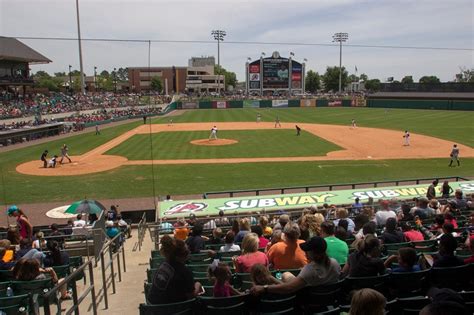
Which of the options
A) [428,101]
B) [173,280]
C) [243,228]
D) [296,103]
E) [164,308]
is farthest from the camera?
[296,103]

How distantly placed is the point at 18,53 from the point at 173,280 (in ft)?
251

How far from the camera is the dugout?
250 feet

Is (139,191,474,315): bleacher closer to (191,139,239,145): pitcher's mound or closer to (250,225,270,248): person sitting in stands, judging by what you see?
(250,225,270,248): person sitting in stands

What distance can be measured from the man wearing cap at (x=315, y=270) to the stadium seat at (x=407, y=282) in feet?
3.05

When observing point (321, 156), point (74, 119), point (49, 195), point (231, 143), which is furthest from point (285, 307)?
point (74, 119)

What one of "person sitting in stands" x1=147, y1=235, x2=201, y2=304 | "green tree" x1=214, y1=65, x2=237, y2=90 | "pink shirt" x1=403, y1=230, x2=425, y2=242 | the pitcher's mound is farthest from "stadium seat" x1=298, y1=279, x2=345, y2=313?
"green tree" x1=214, y1=65, x2=237, y2=90

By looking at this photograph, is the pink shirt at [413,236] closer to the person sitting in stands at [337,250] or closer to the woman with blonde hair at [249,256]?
the person sitting in stands at [337,250]

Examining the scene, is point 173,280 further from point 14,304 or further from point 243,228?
point 243,228

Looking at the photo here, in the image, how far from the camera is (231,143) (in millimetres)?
39500

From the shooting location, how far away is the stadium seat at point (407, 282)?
5.44 m

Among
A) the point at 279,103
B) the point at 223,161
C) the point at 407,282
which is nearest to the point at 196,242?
the point at 407,282

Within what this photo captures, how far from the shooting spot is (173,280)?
4.71 metres

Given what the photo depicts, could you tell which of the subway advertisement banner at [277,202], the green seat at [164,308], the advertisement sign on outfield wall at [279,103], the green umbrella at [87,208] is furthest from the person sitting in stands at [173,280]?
the advertisement sign on outfield wall at [279,103]

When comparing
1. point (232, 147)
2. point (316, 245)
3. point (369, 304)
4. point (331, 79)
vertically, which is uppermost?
point (331, 79)
